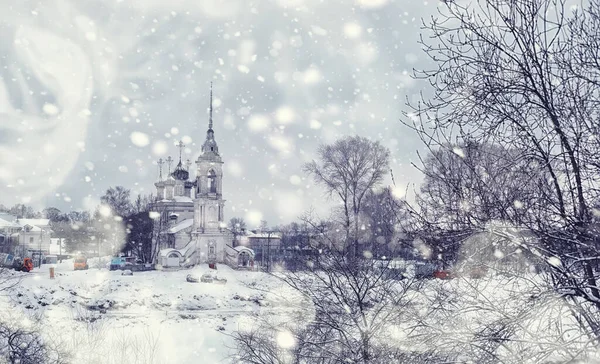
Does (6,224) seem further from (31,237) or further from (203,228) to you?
(203,228)

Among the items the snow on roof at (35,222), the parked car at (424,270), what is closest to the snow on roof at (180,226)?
the snow on roof at (35,222)

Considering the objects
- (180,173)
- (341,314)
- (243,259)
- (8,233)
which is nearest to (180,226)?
(243,259)

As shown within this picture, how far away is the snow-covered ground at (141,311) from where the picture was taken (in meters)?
15.9

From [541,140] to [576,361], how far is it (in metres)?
1.72

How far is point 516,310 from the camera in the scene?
3891 mm

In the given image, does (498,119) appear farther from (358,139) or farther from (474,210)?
(358,139)

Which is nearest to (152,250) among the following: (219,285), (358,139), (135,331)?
(219,285)

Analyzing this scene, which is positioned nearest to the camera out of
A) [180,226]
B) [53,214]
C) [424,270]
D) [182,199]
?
[424,270]

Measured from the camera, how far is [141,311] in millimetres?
25234

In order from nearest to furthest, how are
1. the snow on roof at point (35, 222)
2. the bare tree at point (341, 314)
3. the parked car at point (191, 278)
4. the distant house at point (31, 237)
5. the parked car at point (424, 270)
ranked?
the parked car at point (424, 270), the bare tree at point (341, 314), the parked car at point (191, 278), the distant house at point (31, 237), the snow on roof at point (35, 222)

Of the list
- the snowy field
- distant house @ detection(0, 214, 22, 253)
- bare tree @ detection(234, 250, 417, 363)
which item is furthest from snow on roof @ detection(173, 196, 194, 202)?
bare tree @ detection(234, 250, 417, 363)

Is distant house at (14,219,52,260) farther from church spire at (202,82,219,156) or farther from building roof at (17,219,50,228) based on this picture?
church spire at (202,82,219,156)

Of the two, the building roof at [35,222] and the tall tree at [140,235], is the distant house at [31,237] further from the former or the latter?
the tall tree at [140,235]

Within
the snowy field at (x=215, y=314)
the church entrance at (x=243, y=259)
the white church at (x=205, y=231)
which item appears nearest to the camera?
the snowy field at (x=215, y=314)
